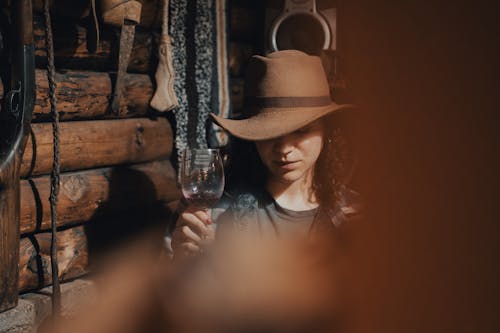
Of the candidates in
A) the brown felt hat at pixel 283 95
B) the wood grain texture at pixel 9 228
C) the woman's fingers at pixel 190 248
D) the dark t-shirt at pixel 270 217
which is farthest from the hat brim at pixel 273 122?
the wood grain texture at pixel 9 228

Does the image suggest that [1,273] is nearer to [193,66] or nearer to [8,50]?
[8,50]

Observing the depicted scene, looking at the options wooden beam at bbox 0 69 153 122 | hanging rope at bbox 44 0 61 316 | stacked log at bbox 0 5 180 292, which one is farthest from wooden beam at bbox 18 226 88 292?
wooden beam at bbox 0 69 153 122

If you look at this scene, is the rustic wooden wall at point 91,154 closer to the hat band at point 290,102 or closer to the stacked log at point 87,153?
the stacked log at point 87,153

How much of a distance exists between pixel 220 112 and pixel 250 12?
81cm

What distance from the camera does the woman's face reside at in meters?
2.18

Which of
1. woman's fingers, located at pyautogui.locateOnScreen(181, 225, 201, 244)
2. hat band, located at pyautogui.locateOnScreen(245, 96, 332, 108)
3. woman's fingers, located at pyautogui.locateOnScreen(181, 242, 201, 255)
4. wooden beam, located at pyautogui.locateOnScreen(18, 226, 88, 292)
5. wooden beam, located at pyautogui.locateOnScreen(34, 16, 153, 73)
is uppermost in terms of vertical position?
wooden beam, located at pyautogui.locateOnScreen(34, 16, 153, 73)

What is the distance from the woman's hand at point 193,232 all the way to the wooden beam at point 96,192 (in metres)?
0.55

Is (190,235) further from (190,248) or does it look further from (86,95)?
(86,95)

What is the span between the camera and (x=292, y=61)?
7.27 ft

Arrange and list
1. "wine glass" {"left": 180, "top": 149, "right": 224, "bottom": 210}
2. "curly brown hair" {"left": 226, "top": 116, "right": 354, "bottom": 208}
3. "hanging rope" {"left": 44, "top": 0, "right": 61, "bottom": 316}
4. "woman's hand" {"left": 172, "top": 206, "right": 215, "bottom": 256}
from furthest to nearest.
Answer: "curly brown hair" {"left": 226, "top": 116, "right": 354, "bottom": 208} → "hanging rope" {"left": 44, "top": 0, "right": 61, "bottom": 316} → "woman's hand" {"left": 172, "top": 206, "right": 215, "bottom": 256} → "wine glass" {"left": 180, "top": 149, "right": 224, "bottom": 210}

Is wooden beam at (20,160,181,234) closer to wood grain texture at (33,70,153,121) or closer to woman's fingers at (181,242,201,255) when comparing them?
wood grain texture at (33,70,153,121)

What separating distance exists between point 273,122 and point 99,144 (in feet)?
2.91

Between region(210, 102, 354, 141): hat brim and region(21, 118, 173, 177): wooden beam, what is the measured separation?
0.64 meters

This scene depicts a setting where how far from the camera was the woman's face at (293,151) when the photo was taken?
2.18 meters
